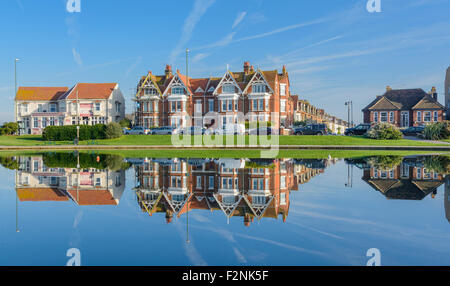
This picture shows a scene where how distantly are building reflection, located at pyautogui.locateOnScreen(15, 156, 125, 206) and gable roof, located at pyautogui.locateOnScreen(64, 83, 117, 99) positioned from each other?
55061 millimetres

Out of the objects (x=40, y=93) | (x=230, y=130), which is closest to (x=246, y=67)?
(x=230, y=130)

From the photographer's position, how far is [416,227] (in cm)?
677

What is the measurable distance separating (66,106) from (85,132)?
2501cm

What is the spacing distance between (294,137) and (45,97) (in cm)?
5285

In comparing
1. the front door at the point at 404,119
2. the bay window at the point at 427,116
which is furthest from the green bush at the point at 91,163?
the bay window at the point at 427,116

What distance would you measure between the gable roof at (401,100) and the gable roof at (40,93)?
6089 cm

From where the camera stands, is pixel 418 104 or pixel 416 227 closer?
pixel 416 227

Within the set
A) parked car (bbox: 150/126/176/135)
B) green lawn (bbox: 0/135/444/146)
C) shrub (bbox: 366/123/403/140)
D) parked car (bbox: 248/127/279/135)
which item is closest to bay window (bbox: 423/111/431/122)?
shrub (bbox: 366/123/403/140)

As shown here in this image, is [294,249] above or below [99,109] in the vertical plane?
below

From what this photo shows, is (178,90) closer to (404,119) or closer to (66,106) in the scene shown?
(66,106)

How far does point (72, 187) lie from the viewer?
38.2 ft

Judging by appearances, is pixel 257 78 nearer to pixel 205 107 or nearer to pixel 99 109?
pixel 205 107

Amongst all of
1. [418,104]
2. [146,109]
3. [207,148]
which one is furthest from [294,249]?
[418,104]

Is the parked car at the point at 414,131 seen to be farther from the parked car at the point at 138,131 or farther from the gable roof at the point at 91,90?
the gable roof at the point at 91,90
